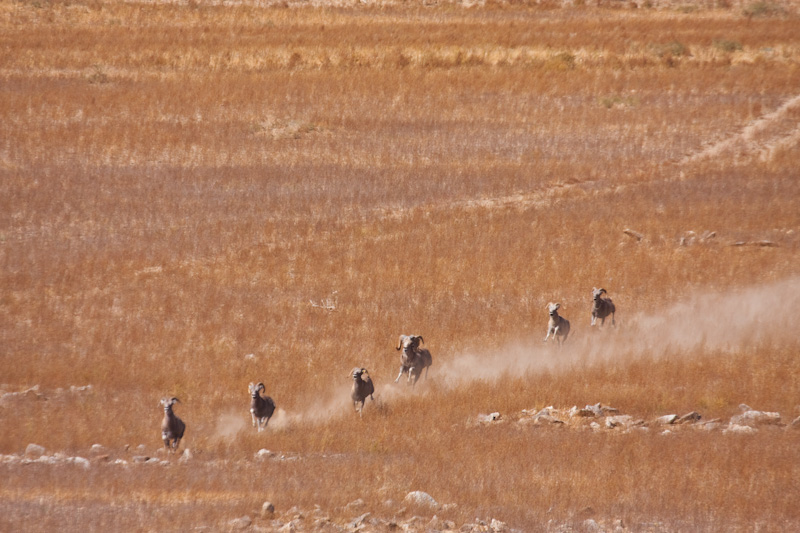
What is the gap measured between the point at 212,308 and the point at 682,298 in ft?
40.1

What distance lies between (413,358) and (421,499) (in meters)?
6.26

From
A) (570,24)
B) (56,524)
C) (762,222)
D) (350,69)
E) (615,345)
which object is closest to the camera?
(56,524)

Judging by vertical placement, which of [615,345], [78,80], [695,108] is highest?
[78,80]

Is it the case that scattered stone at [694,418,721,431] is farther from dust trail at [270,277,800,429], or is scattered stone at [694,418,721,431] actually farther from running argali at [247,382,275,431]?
running argali at [247,382,275,431]

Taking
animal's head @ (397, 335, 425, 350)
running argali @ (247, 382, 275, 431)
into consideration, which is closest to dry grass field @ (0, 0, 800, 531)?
running argali @ (247, 382, 275, 431)

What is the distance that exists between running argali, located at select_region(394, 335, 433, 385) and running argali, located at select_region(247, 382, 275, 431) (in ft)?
10.1

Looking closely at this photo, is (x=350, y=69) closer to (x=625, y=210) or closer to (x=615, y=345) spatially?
(x=625, y=210)

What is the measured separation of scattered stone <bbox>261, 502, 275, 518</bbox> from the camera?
1196 centimetres

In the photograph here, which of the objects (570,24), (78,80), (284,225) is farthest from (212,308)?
(570,24)

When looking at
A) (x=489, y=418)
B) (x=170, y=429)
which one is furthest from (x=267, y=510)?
(x=489, y=418)

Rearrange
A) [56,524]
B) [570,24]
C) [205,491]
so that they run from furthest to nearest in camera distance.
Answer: [570,24], [205,491], [56,524]

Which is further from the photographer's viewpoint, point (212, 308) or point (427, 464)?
point (212, 308)

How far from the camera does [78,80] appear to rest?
4353cm

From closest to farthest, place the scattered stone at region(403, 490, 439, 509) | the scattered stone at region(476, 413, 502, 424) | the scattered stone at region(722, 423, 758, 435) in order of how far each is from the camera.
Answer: the scattered stone at region(403, 490, 439, 509), the scattered stone at region(722, 423, 758, 435), the scattered stone at region(476, 413, 502, 424)
